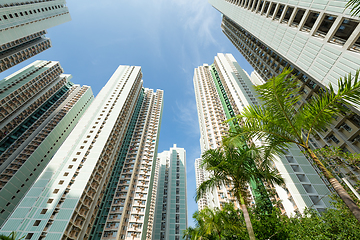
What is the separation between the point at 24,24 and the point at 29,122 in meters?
33.3

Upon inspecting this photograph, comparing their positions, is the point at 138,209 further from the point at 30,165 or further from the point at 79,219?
the point at 30,165

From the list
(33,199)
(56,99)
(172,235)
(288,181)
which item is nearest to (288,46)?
(288,181)

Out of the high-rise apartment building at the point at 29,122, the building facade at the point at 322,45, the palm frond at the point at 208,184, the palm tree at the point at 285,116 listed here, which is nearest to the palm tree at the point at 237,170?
the palm frond at the point at 208,184

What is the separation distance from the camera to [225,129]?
48.7 meters

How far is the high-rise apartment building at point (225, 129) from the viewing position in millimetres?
24938

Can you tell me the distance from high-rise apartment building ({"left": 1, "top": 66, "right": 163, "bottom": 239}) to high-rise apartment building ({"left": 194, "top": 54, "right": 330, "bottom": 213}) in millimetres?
20696

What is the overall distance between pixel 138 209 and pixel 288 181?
110 feet

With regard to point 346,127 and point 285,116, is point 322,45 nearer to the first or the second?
point 346,127

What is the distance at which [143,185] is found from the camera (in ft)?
141

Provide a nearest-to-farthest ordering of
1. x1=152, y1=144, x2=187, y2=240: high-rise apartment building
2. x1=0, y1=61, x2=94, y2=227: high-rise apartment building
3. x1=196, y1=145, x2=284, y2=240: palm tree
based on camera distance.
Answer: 1. x1=196, y1=145, x2=284, y2=240: palm tree
2. x1=0, y1=61, x2=94, y2=227: high-rise apartment building
3. x1=152, y1=144, x2=187, y2=240: high-rise apartment building

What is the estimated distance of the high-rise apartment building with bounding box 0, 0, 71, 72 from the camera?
3859 centimetres

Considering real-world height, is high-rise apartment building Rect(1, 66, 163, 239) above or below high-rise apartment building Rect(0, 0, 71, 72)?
below

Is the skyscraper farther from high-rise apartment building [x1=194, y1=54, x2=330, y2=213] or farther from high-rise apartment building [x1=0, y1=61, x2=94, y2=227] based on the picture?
high-rise apartment building [x1=0, y1=61, x2=94, y2=227]

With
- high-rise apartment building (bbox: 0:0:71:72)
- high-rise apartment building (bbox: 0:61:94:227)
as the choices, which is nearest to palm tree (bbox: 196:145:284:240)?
high-rise apartment building (bbox: 0:61:94:227)
